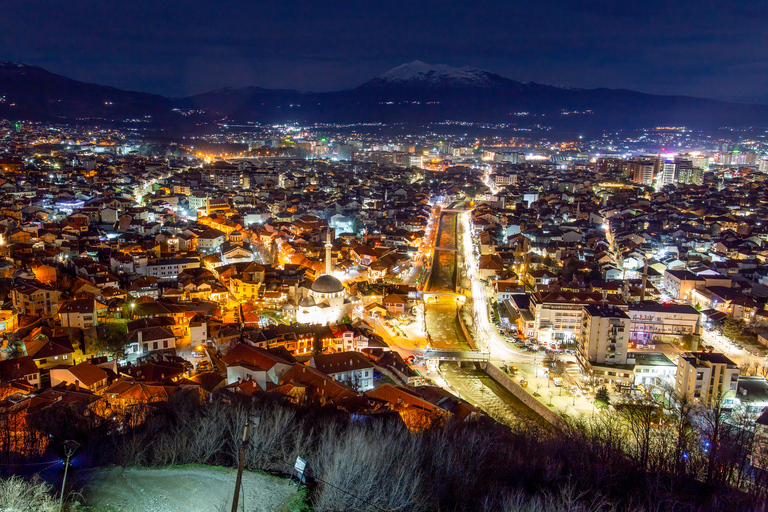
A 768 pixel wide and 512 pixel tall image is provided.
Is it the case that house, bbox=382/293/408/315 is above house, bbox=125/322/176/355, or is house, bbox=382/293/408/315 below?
below

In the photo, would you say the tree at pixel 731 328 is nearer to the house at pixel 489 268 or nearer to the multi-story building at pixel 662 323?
the multi-story building at pixel 662 323

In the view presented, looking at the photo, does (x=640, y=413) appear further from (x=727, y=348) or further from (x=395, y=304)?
(x=395, y=304)

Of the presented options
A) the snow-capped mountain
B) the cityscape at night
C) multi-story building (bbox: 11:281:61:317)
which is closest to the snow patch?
the snow-capped mountain

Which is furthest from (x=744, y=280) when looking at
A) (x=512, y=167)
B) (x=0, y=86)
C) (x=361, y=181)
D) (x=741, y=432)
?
(x=0, y=86)

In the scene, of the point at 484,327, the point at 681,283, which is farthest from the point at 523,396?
the point at 681,283

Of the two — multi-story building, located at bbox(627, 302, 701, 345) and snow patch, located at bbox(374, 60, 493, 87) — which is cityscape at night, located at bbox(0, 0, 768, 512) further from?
snow patch, located at bbox(374, 60, 493, 87)

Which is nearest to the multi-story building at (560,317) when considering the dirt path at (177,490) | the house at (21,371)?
the dirt path at (177,490)
